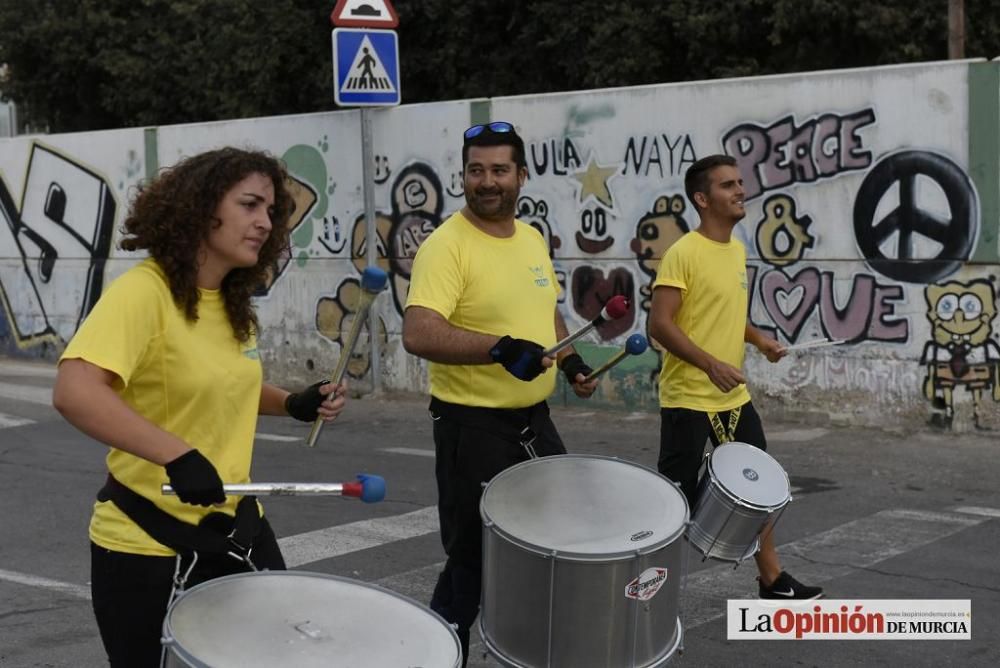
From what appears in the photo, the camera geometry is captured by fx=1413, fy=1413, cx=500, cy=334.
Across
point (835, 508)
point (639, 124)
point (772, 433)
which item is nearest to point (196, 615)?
point (835, 508)

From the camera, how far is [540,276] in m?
4.53

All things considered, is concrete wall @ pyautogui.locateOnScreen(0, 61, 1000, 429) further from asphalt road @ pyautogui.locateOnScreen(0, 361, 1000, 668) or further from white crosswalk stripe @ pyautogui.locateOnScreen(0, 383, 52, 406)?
white crosswalk stripe @ pyautogui.locateOnScreen(0, 383, 52, 406)

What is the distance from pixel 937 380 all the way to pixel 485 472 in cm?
587

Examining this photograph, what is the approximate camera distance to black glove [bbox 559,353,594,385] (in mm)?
4598

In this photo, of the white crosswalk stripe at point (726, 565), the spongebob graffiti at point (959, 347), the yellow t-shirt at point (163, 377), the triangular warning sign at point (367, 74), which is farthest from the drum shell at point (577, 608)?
the triangular warning sign at point (367, 74)

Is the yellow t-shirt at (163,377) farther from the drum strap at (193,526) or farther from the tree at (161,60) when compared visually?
the tree at (161,60)

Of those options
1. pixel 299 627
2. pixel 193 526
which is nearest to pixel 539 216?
pixel 193 526

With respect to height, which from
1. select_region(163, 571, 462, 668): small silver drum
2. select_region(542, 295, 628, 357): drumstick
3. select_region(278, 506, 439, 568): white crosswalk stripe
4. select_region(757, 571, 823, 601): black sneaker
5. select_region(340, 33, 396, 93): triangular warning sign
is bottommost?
select_region(278, 506, 439, 568): white crosswalk stripe

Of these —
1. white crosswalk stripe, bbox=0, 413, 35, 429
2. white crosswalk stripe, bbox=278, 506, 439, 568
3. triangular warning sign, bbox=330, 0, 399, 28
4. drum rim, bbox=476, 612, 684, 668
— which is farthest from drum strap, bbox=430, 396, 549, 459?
white crosswalk stripe, bbox=0, 413, 35, 429

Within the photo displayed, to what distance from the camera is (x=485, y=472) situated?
4.35 m

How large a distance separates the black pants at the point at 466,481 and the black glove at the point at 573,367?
15cm

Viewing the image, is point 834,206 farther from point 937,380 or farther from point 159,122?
point 159,122

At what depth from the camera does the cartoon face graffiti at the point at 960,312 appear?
9211 millimetres

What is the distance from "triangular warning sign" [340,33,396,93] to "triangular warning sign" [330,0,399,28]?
0.14m
